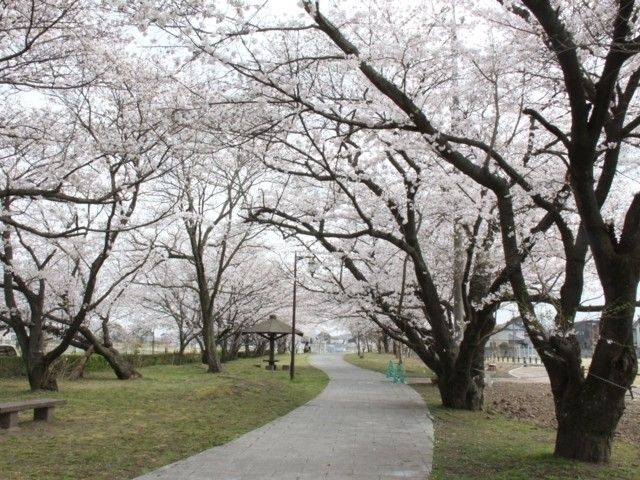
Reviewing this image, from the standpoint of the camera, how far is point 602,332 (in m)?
6.77

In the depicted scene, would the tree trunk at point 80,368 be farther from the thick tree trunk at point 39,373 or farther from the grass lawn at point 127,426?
the thick tree trunk at point 39,373

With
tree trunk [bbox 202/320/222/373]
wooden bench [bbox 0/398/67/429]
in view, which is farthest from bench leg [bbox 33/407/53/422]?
tree trunk [bbox 202/320/222/373]

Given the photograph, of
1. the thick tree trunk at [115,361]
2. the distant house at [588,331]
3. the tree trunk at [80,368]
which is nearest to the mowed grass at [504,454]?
the distant house at [588,331]

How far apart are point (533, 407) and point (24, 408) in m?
12.9

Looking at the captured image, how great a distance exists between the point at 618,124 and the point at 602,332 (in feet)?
8.69

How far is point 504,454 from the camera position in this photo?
7.89 m

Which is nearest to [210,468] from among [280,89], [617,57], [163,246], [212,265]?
[280,89]

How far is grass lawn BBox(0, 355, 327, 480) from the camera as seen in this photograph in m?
6.41

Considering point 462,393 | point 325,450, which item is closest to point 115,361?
point 462,393

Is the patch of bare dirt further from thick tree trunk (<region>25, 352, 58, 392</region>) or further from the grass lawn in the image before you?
thick tree trunk (<region>25, 352, 58, 392</region>)

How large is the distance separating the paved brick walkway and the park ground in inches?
12.0

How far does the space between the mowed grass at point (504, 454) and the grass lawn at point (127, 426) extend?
3148 mm

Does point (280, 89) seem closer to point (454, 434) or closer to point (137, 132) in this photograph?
point (137, 132)

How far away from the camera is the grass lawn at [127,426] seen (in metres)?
6.41
